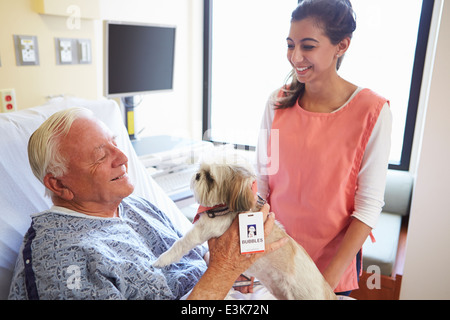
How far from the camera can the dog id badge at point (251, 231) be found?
1.01 metres

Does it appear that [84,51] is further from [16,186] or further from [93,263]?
[93,263]

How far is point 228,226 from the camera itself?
3.46ft

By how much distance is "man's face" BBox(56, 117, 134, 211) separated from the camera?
1.10 meters

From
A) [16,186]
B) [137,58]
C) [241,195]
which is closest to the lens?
[241,195]

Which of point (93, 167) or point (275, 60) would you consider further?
point (275, 60)

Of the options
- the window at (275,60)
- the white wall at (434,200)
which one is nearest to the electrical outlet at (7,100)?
the window at (275,60)

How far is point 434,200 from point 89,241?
5.69 feet

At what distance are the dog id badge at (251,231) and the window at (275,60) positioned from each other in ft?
5.78

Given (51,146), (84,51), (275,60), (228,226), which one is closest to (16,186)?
(51,146)

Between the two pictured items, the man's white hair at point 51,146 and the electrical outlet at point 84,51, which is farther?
the electrical outlet at point 84,51

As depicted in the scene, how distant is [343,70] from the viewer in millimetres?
2916

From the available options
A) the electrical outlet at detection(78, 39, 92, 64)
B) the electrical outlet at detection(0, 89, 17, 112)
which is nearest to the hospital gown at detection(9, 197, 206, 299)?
the electrical outlet at detection(0, 89, 17, 112)

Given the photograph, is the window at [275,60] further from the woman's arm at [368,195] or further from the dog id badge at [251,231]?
the dog id badge at [251,231]
